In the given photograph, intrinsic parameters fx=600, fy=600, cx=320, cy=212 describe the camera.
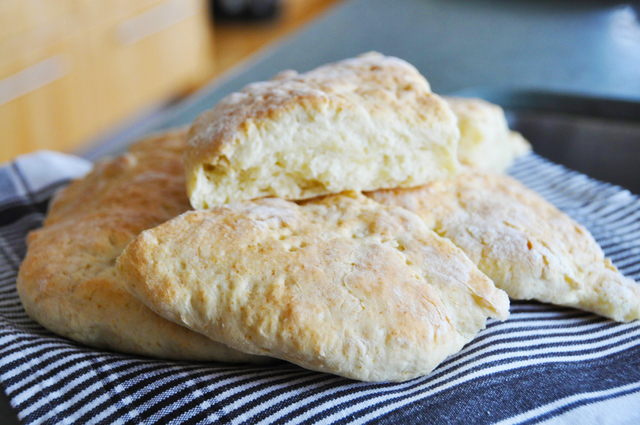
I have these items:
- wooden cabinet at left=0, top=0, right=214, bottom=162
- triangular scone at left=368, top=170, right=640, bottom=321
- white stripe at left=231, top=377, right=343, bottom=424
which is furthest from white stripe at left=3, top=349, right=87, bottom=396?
wooden cabinet at left=0, top=0, right=214, bottom=162

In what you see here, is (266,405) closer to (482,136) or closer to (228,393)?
(228,393)

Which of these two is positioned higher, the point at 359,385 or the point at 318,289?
the point at 318,289

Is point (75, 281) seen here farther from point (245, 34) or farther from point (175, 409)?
point (245, 34)

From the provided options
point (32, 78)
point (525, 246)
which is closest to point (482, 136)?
point (525, 246)

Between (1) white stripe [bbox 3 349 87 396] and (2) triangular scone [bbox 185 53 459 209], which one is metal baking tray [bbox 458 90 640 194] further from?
(1) white stripe [bbox 3 349 87 396]

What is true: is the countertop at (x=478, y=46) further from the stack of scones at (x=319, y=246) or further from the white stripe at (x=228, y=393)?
the white stripe at (x=228, y=393)

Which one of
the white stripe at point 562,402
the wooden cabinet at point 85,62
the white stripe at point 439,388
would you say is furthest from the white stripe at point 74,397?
the wooden cabinet at point 85,62
